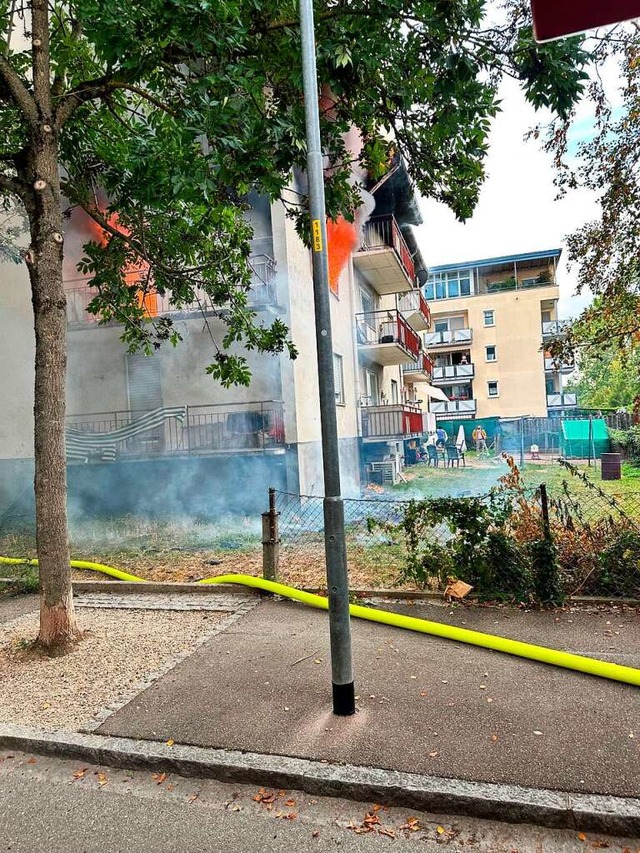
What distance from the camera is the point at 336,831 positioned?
7.96 feet

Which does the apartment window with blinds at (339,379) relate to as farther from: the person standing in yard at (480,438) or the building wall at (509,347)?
the building wall at (509,347)

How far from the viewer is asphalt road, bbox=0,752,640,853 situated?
2.33m

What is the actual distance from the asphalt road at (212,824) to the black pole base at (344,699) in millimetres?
612

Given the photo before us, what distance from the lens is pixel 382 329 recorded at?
15984 millimetres

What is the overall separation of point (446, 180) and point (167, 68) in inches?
107

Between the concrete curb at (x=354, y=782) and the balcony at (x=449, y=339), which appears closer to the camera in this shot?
the concrete curb at (x=354, y=782)

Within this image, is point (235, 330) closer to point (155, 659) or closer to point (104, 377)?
point (155, 659)

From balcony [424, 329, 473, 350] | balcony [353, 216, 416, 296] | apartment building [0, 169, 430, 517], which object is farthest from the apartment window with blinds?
balcony [424, 329, 473, 350]

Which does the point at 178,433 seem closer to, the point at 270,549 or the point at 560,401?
the point at 270,549

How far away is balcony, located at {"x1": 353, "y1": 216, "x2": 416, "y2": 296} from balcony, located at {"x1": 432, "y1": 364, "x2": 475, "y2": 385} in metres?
16.9

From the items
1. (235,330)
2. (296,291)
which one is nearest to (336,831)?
(235,330)

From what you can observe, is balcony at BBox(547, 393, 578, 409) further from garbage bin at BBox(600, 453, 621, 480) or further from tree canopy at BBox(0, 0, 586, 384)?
tree canopy at BBox(0, 0, 586, 384)

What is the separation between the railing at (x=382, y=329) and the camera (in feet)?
50.9

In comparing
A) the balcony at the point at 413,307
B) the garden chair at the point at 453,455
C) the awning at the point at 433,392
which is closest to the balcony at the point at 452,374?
the awning at the point at 433,392
